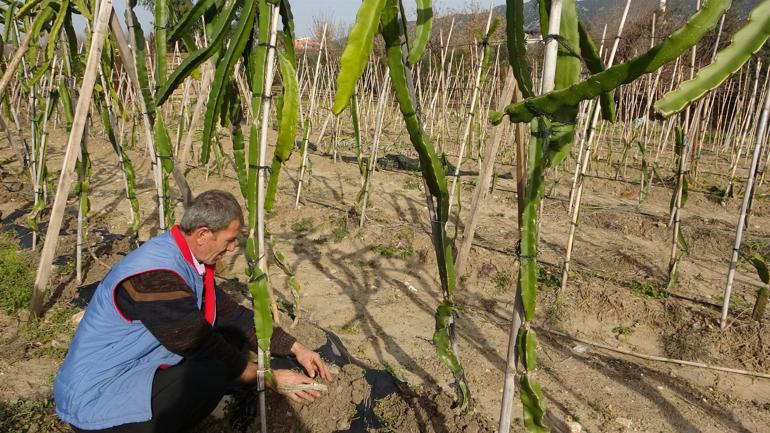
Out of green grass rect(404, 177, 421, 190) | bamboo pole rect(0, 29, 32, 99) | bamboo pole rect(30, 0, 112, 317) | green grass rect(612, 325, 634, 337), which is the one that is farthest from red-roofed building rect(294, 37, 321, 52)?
green grass rect(612, 325, 634, 337)

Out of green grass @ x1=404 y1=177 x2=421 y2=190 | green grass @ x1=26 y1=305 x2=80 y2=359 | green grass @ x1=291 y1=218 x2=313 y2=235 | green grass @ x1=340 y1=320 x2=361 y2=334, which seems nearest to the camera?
green grass @ x1=26 y1=305 x2=80 y2=359

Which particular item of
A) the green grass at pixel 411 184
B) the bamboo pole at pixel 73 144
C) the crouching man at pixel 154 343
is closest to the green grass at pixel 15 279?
the bamboo pole at pixel 73 144

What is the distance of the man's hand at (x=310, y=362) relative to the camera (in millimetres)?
2201

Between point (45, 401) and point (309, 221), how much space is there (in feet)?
10.2

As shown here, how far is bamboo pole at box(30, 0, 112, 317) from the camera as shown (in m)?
2.23

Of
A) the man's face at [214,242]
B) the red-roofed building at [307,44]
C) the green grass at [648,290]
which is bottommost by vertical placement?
the green grass at [648,290]

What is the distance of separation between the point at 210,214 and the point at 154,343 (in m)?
0.57

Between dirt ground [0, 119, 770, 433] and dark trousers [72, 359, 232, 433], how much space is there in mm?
234

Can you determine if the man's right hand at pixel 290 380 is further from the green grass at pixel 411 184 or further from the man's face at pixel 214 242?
the green grass at pixel 411 184

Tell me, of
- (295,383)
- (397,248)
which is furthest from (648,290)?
(295,383)

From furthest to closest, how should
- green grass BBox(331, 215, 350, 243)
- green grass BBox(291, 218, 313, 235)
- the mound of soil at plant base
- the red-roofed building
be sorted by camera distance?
the red-roofed building < green grass BBox(291, 218, 313, 235) < green grass BBox(331, 215, 350, 243) < the mound of soil at plant base

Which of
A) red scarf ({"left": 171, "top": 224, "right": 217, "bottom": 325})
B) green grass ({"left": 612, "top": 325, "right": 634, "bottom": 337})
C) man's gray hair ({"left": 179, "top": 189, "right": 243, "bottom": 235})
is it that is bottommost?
green grass ({"left": 612, "top": 325, "right": 634, "bottom": 337})

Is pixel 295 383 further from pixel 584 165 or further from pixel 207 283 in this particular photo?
pixel 584 165

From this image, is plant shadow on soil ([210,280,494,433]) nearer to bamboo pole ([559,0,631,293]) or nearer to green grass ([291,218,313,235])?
bamboo pole ([559,0,631,293])
